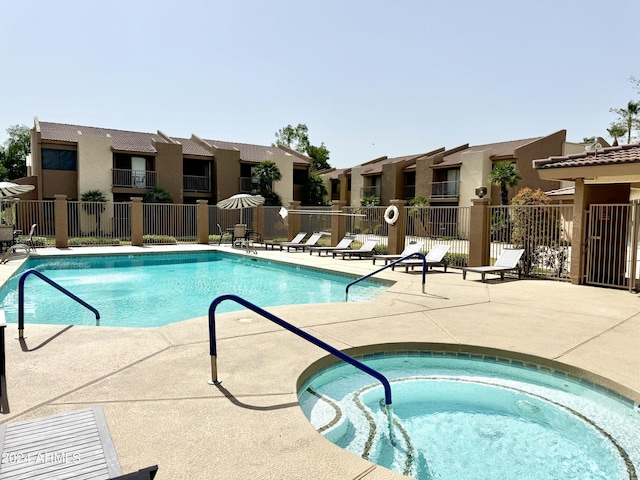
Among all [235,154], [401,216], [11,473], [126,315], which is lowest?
[126,315]

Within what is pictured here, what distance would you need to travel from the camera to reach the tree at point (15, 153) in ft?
151

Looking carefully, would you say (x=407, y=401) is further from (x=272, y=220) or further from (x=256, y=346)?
(x=272, y=220)

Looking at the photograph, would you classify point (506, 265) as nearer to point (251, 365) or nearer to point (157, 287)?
point (251, 365)

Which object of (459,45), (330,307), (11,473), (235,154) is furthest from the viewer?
(235,154)

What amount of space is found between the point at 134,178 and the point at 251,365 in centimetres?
2933

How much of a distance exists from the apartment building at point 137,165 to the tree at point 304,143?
20.5 m

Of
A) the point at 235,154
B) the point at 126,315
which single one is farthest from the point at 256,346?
the point at 235,154

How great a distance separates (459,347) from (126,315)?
6.30 metres

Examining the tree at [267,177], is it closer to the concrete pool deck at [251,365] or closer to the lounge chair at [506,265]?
the lounge chair at [506,265]

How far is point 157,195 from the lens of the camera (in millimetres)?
30016

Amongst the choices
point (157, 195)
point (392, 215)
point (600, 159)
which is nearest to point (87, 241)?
point (157, 195)

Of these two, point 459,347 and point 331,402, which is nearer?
point 331,402

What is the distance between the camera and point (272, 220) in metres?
27.0

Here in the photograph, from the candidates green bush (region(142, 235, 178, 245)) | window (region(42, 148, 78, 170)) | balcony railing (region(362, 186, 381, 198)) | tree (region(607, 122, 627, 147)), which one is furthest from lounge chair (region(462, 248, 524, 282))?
tree (region(607, 122, 627, 147))
